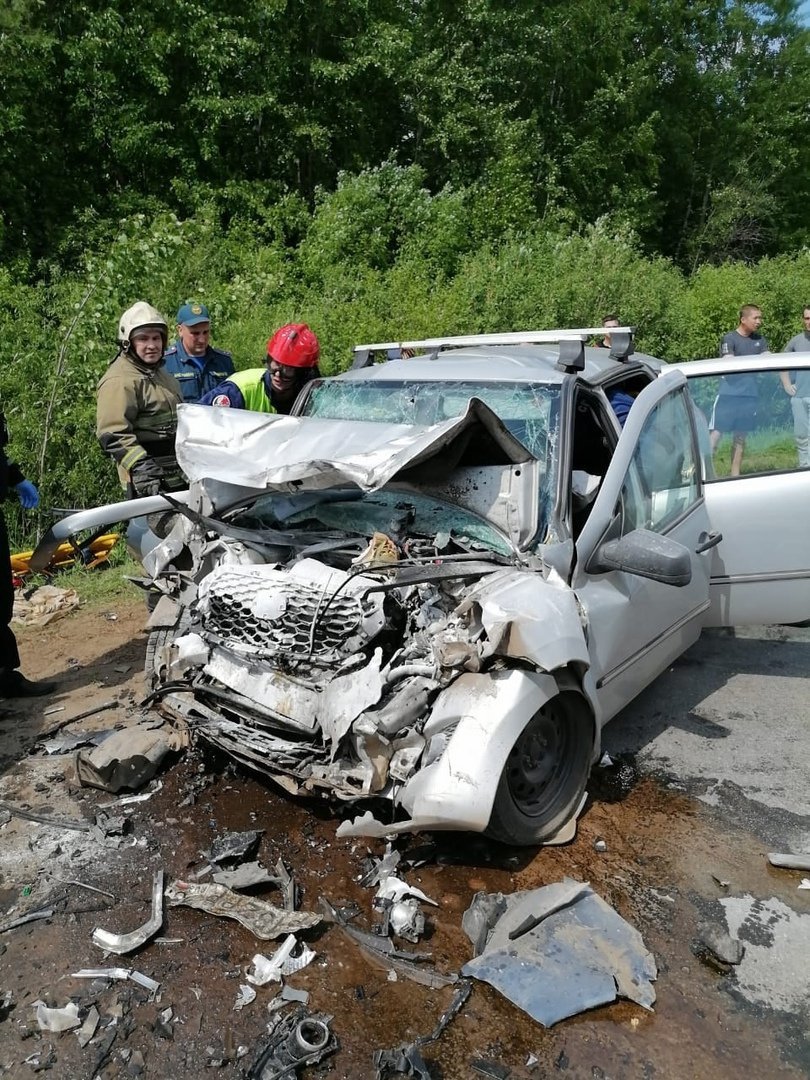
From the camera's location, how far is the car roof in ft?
12.6

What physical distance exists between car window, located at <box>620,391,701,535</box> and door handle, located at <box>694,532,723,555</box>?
0.18m

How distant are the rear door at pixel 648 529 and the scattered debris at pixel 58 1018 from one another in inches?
79.4

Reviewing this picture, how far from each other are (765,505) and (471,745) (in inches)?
101

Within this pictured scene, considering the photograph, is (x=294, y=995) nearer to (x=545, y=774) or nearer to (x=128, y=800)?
(x=545, y=774)

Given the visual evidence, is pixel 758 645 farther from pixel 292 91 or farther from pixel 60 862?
pixel 292 91

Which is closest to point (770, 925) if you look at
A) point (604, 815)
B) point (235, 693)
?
point (604, 815)

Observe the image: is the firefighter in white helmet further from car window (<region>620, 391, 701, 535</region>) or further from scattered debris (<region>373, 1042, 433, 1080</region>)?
scattered debris (<region>373, 1042, 433, 1080</region>)

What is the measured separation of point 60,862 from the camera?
10.3ft

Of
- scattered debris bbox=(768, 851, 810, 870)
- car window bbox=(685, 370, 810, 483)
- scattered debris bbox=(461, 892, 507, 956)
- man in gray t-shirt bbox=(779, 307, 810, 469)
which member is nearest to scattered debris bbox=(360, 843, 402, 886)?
scattered debris bbox=(461, 892, 507, 956)

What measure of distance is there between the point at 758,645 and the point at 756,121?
2716 cm

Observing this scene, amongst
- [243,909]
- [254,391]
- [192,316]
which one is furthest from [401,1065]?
[192,316]

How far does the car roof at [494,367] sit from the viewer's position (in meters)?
3.85

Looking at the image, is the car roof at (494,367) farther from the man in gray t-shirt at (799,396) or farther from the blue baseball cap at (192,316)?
the blue baseball cap at (192,316)

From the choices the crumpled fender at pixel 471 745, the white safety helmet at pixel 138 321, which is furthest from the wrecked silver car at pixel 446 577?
the white safety helmet at pixel 138 321
